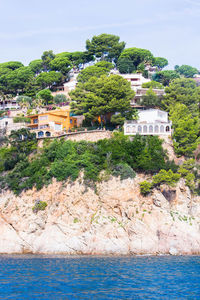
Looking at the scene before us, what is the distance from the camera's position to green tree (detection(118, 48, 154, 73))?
112875 mm

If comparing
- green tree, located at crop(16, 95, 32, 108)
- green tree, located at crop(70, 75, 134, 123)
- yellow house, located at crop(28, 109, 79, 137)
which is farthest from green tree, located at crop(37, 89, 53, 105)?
green tree, located at crop(70, 75, 134, 123)

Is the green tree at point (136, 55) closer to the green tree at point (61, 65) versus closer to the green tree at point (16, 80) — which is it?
the green tree at point (61, 65)

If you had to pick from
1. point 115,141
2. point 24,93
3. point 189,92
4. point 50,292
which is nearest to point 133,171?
point 115,141

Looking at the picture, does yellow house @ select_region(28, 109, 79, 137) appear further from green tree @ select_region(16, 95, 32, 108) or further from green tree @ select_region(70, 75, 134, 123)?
green tree @ select_region(16, 95, 32, 108)

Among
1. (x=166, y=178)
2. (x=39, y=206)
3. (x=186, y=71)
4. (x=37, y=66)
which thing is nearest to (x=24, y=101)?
(x=37, y=66)

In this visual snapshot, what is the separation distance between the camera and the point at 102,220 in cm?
6016

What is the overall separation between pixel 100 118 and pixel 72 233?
22.7 metres

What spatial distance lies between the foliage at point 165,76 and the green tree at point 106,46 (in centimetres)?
1109

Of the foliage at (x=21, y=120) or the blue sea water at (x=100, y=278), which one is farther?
the foliage at (x=21, y=120)

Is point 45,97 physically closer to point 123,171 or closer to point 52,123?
point 52,123

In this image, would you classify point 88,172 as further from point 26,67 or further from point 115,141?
Result: point 26,67

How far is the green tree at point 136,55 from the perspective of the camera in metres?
113

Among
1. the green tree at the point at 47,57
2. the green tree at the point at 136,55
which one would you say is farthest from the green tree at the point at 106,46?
the green tree at the point at 47,57

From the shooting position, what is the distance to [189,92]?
79.3 metres
